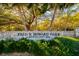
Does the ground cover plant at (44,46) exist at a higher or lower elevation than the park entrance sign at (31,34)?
lower

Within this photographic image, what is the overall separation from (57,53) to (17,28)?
0.35m

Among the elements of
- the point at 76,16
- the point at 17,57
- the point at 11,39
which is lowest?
the point at 17,57

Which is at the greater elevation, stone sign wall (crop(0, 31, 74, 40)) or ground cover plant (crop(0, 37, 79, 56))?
stone sign wall (crop(0, 31, 74, 40))

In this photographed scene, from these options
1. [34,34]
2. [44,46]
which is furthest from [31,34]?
[44,46]

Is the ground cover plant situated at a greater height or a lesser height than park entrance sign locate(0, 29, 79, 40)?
lesser

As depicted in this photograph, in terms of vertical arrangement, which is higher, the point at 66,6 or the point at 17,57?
the point at 66,6

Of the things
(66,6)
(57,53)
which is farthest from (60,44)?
(66,6)

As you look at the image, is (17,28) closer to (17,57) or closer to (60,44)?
(17,57)

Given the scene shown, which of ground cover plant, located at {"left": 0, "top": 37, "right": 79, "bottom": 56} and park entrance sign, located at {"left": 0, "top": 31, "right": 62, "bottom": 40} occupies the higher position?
park entrance sign, located at {"left": 0, "top": 31, "right": 62, "bottom": 40}

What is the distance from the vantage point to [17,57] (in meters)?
1.79

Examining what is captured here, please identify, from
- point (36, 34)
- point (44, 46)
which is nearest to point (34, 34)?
point (36, 34)

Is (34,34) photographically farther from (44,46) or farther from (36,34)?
(44,46)

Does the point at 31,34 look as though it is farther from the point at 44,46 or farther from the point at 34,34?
the point at 44,46

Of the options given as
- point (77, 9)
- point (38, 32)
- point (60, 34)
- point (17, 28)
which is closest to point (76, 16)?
point (77, 9)
